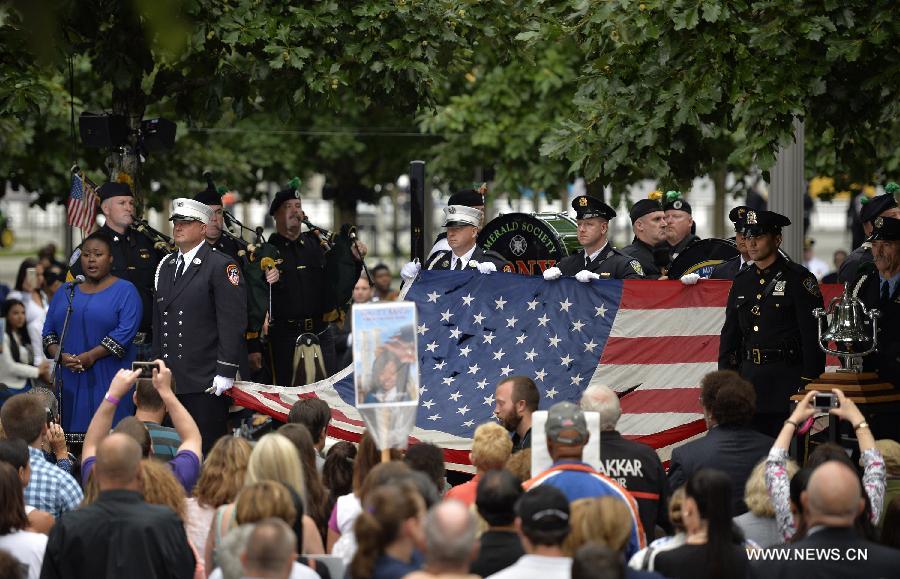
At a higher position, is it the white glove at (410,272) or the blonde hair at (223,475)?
the white glove at (410,272)

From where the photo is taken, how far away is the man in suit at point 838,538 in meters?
6.54

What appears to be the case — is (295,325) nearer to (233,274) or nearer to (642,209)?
(233,274)

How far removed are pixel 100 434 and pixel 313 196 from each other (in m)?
44.7

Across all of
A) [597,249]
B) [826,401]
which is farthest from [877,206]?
[826,401]

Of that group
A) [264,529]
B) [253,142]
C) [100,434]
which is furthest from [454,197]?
[253,142]

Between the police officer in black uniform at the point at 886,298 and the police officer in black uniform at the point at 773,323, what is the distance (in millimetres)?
364

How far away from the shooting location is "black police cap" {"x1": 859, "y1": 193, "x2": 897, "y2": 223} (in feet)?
44.6

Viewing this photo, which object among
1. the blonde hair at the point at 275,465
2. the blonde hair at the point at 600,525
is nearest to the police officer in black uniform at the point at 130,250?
the blonde hair at the point at 275,465

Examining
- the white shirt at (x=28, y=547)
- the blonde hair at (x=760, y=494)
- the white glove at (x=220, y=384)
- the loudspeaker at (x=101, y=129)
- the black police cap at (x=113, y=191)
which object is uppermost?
the loudspeaker at (x=101, y=129)

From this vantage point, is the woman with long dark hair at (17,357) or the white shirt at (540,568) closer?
the white shirt at (540,568)

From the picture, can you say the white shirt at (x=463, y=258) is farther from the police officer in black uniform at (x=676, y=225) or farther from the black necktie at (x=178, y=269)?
the police officer in black uniform at (x=676, y=225)

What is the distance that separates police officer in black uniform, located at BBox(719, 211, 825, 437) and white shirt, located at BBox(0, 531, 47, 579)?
508 cm

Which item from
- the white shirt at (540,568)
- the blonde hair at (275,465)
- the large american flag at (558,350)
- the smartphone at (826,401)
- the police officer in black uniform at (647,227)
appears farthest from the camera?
the police officer in black uniform at (647,227)

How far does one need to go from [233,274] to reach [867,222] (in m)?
5.64
